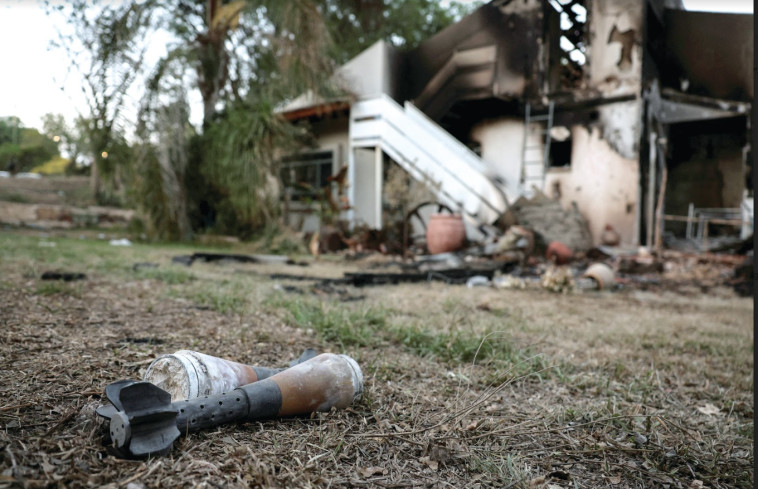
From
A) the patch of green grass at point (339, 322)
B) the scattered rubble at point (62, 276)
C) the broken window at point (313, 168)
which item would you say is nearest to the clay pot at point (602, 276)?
the patch of green grass at point (339, 322)

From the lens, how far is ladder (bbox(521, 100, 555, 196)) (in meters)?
9.50

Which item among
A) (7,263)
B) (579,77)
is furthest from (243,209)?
(579,77)

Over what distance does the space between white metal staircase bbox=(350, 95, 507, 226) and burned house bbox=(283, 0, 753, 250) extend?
0.03m

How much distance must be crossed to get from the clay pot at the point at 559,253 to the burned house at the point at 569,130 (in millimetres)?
1301

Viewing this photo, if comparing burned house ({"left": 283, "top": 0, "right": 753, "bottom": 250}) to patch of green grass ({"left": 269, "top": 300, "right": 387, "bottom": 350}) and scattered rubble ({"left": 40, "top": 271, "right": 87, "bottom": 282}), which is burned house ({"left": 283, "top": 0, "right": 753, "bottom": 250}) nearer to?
patch of green grass ({"left": 269, "top": 300, "right": 387, "bottom": 350})

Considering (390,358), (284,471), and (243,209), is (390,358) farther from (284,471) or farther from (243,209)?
(243,209)

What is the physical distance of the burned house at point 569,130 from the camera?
318 inches

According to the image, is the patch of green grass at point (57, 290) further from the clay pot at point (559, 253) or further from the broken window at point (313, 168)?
the broken window at point (313, 168)

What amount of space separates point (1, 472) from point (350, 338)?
1588 mm

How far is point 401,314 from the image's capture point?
3.36 metres

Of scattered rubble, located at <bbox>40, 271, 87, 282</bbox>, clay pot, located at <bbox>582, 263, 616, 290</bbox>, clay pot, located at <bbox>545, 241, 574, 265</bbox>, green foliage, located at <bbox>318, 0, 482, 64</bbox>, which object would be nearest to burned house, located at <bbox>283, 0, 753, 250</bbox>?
clay pot, located at <bbox>545, 241, 574, 265</bbox>

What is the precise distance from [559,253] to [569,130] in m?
3.15

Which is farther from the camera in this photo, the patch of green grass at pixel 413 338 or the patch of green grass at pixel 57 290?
the patch of green grass at pixel 57 290

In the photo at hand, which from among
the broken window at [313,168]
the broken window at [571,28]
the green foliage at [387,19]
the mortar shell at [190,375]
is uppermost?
the green foliage at [387,19]
